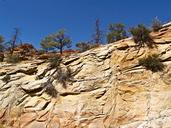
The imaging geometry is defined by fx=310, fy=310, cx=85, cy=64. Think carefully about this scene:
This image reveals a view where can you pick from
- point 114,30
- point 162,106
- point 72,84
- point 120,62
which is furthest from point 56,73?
point 114,30

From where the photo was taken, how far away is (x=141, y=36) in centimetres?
2506

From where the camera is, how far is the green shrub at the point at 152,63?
2223 centimetres

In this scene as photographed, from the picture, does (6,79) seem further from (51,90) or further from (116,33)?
(116,33)

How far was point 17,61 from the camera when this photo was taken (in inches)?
1148

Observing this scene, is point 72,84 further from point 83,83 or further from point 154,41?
point 154,41

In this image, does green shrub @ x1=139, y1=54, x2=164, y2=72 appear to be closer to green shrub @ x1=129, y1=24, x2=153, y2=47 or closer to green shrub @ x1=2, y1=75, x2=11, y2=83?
green shrub @ x1=129, y1=24, x2=153, y2=47

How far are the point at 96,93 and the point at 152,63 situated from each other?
15.0ft

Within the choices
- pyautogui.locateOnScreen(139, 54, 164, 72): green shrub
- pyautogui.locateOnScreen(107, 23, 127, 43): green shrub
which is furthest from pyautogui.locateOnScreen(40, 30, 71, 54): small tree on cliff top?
pyautogui.locateOnScreen(139, 54, 164, 72): green shrub

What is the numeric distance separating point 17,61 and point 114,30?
12160 millimetres

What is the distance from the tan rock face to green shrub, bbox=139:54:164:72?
0.31 meters

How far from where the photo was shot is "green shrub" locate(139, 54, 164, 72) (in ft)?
72.9

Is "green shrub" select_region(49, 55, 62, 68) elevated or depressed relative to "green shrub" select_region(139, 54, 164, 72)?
elevated

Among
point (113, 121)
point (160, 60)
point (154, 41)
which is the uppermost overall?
point (154, 41)

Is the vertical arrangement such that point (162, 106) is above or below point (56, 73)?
below
